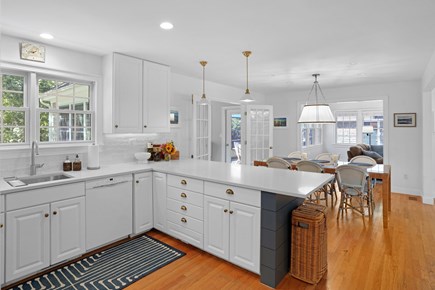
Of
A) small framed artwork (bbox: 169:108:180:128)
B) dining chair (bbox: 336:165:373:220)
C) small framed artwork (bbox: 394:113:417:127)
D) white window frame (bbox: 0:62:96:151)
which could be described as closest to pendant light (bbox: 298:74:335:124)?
dining chair (bbox: 336:165:373:220)

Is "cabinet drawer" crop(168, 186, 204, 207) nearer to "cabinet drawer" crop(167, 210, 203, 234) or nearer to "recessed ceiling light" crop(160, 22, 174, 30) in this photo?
"cabinet drawer" crop(167, 210, 203, 234)

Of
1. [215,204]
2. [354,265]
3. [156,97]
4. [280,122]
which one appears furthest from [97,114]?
[280,122]

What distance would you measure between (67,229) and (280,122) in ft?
18.9

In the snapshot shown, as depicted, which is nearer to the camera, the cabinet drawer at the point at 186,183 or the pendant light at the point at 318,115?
the cabinet drawer at the point at 186,183

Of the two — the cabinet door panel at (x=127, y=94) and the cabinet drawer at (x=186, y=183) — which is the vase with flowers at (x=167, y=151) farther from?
the cabinet drawer at (x=186, y=183)

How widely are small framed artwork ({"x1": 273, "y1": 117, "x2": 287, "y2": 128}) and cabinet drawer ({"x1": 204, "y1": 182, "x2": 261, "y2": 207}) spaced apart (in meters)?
4.84

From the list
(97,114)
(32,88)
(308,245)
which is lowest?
(308,245)

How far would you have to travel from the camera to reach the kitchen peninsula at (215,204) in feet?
7.45

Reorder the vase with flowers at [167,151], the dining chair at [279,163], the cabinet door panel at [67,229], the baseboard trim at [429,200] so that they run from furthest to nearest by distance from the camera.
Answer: the baseboard trim at [429,200], the dining chair at [279,163], the vase with flowers at [167,151], the cabinet door panel at [67,229]

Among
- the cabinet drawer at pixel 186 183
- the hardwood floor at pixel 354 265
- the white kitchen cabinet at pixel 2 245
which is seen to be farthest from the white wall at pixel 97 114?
the hardwood floor at pixel 354 265

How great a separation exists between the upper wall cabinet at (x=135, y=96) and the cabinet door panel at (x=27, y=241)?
53.9 inches

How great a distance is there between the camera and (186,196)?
2.97 metres

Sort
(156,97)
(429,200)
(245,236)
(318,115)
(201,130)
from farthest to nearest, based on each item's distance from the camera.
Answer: (201,130)
(429,200)
(318,115)
(156,97)
(245,236)

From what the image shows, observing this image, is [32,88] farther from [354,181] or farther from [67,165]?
[354,181]
